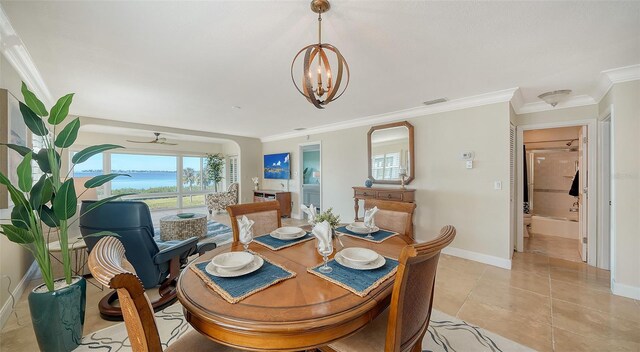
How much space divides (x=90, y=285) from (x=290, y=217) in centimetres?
426

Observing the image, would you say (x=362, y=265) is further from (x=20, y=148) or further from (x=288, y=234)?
(x=20, y=148)

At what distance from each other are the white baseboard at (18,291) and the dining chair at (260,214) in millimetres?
2041

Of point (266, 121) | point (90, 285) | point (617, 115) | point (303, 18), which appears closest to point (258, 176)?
point (266, 121)

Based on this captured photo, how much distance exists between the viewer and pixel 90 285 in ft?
8.86

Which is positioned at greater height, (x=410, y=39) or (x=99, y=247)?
(x=410, y=39)

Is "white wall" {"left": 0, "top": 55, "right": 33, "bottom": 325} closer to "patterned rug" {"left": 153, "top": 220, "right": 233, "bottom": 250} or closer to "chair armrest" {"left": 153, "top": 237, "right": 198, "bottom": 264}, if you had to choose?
"chair armrest" {"left": 153, "top": 237, "right": 198, "bottom": 264}

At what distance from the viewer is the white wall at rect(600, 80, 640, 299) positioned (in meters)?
2.41

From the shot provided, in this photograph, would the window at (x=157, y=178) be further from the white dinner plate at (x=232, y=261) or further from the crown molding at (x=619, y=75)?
the crown molding at (x=619, y=75)

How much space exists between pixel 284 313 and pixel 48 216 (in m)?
2.05

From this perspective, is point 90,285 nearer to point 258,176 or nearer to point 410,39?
point 410,39

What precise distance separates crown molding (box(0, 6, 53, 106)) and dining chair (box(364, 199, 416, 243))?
3.22m

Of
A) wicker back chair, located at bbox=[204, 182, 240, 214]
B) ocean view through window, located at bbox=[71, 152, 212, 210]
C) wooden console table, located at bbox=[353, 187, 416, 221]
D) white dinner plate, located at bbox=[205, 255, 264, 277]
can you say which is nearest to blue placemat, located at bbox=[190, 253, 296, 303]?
white dinner plate, located at bbox=[205, 255, 264, 277]

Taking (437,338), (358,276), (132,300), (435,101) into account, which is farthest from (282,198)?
(132,300)

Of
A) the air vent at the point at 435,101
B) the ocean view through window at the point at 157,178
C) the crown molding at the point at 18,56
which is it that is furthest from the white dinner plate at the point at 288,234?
the ocean view through window at the point at 157,178
